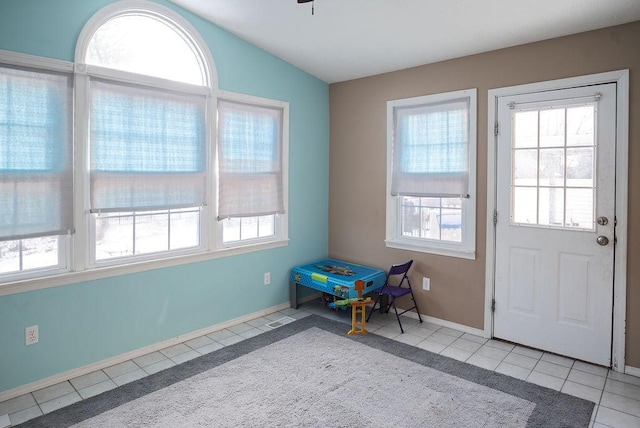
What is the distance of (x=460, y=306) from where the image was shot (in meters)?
3.82

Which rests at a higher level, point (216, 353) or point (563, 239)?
point (563, 239)

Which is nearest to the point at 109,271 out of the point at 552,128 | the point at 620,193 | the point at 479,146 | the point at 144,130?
the point at 144,130

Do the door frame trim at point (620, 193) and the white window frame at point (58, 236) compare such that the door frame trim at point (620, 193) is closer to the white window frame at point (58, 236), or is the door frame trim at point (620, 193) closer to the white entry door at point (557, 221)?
the white entry door at point (557, 221)

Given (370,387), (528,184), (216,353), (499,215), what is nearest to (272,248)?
(216,353)

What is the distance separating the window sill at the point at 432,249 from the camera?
3757 mm

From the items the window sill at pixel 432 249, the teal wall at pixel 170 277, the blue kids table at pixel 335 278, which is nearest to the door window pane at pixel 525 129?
the window sill at pixel 432 249

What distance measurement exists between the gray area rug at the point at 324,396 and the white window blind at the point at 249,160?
1375 millimetres

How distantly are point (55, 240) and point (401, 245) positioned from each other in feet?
9.90

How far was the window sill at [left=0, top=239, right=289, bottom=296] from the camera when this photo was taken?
2.67m

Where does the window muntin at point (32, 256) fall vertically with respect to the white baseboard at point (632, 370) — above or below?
above

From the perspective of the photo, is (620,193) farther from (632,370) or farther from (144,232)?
(144,232)

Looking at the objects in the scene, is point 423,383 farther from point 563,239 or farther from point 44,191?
point 44,191

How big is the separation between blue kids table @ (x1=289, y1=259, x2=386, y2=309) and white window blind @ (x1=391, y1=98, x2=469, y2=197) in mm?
890

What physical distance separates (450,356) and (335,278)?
126 cm
